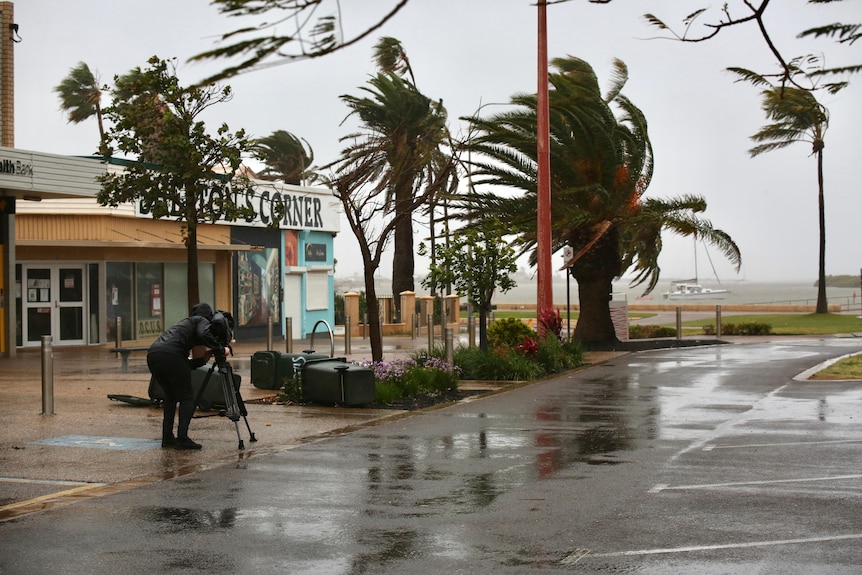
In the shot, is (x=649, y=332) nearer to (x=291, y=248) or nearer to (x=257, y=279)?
(x=291, y=248)

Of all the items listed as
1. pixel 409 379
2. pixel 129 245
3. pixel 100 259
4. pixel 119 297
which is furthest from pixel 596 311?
pixel 409 379

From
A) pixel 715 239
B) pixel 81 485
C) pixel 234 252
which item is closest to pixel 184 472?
pixel 81 485

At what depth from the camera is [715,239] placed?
29719 millimetres

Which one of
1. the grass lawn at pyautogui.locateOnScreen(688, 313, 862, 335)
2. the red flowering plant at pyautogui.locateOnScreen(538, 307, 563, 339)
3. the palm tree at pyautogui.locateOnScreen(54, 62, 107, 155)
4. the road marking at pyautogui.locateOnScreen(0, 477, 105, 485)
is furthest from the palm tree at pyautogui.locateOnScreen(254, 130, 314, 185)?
the road marking at pyautogui.locateOnScreen(0, 477, 105, 485)

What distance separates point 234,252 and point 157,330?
13.4 ft

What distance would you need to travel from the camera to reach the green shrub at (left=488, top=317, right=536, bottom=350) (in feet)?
76.7

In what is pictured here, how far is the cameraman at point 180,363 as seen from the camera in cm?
1159

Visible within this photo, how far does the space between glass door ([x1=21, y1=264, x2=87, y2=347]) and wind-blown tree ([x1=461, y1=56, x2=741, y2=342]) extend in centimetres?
1074

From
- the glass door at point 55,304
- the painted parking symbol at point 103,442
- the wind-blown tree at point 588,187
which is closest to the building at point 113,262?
the glass door at point 55,304

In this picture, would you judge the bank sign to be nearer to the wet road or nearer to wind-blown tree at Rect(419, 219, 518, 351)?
wind-blown tree at Rect(419, 219, 518, 351)

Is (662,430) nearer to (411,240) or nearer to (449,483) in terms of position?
(449,483)

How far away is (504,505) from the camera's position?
28.7ft

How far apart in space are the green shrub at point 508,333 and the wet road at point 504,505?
28.1ft

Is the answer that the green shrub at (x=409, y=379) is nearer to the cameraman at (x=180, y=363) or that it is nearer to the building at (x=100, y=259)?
the cameraman at (x=180, y=363)
